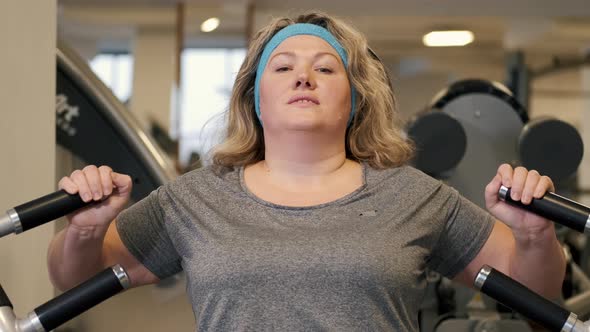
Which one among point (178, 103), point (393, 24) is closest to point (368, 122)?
point (178, 103)

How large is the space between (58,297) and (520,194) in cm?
70

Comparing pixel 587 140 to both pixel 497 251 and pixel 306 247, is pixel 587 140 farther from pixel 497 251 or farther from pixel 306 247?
pixel 306 247

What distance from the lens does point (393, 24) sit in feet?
30.4

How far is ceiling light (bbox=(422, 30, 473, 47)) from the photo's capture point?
8.70 meters

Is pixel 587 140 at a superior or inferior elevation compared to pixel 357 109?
inferior

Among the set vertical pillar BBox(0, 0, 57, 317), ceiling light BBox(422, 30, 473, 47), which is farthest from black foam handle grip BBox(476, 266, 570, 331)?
ceiling light BBox(422, 30, 473, 47)

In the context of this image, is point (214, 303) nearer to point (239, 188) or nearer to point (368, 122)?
point (239, 188)

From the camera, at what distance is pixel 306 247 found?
1344mm

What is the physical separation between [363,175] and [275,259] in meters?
0.29

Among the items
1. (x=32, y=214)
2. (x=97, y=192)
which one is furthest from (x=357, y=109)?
(x=32, y=214)

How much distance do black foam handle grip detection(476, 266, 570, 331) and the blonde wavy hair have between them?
348mm

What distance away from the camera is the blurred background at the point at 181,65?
1654 millimetres

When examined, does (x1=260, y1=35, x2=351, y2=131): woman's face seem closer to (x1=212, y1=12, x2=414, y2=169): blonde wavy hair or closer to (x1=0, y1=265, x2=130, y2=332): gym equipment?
(x1=212, y1=12, x2=414, y2=169): blonde wavy hair

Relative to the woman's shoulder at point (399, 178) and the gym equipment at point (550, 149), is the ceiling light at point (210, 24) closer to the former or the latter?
the gym equipment at point (550, 149)
